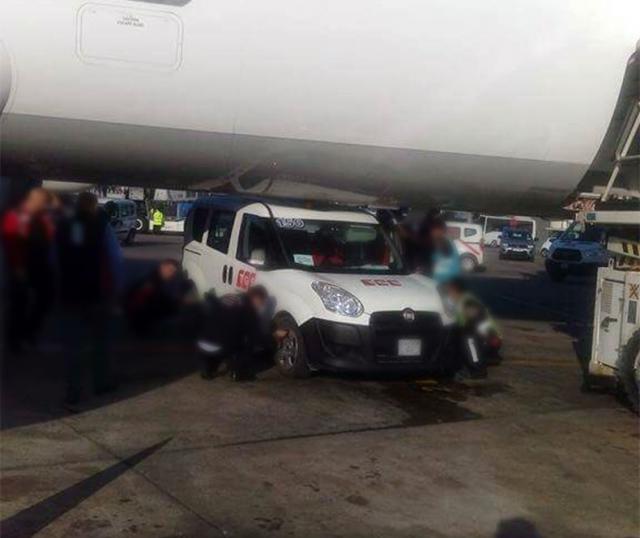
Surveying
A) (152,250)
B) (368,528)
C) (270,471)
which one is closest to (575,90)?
(152,250)

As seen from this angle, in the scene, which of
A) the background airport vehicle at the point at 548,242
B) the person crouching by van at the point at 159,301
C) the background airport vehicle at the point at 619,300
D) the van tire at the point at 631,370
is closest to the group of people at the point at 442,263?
the person crouching by van at the point at 159,301

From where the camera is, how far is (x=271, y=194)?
2.62 metres

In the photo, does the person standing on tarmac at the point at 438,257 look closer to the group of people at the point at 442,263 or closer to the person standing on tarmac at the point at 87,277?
the group of people at the point at 442,263

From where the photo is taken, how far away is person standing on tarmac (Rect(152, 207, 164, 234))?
5.56 feet

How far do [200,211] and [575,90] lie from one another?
1.40 m

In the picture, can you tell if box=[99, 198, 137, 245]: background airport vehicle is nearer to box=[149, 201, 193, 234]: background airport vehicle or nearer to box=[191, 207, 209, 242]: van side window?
box=[149, 201, 193, 234]: background airport vehicle

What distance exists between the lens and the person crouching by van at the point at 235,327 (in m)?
1.28

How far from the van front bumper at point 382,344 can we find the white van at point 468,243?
0.16 m

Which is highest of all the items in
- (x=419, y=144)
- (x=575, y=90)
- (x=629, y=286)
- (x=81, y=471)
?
(x=575, y=90)

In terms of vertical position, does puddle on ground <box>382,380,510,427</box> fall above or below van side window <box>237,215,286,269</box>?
below

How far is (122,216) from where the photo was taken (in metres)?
1.64

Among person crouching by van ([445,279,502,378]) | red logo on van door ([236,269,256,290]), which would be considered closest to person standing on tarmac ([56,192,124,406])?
red logo on van door ([236,269,256,290])

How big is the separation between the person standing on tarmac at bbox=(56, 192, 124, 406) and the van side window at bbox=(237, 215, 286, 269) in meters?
0.70

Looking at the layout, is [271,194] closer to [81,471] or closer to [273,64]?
[273,64]
